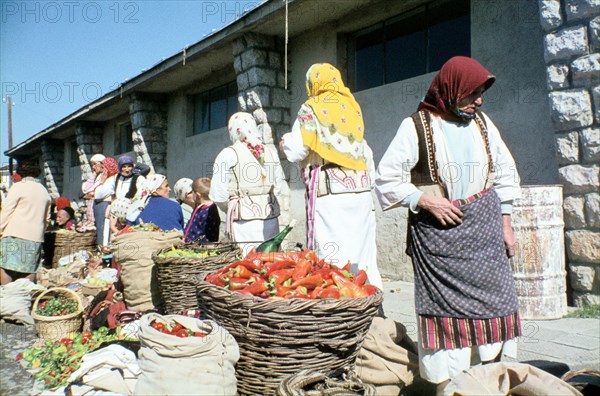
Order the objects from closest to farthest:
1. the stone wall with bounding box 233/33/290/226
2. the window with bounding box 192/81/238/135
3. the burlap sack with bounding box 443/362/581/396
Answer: the burlap sack with bounding box 443/362/581/396 < the stone wall with bounding box 233/33/290/226 < the window with bounding box 192/81/238/135

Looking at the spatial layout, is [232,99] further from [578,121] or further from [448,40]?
[578,121]

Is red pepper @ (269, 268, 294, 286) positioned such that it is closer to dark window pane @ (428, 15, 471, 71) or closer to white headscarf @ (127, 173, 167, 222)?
white headscarf @ (127, 173, 167, 222)

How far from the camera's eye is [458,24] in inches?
229

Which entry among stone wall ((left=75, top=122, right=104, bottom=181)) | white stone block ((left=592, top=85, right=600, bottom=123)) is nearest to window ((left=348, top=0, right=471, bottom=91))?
white stone block ((left=592, top=85, right=600, bottom=123))

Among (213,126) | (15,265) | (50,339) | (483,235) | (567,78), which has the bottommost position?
(50,339)

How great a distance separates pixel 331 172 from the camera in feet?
12.1

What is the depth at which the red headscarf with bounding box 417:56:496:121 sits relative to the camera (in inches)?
96.3

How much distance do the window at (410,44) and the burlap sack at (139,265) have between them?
3839mm

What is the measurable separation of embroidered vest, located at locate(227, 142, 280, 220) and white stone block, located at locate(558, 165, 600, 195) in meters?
2.61

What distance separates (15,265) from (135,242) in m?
2.41

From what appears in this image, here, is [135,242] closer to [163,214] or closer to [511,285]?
[163,214]

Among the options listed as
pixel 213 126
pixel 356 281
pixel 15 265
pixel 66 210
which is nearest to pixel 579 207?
pixel 356 281

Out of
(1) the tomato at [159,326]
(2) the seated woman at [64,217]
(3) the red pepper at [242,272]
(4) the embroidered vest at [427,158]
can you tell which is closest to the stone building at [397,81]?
(4) the embroidered vest at [427,158]

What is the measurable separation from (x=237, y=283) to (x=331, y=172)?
4.47 ft
